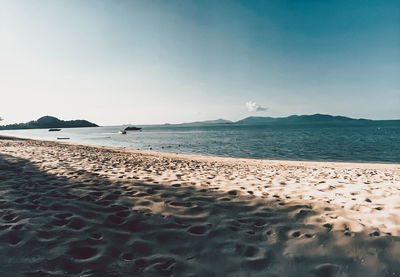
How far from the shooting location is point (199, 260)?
2.68 m

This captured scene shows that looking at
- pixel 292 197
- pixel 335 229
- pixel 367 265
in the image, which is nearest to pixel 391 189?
pixel 292 197

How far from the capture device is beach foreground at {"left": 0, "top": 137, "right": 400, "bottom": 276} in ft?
8.27

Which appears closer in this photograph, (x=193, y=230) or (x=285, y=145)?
(x=193, y=230)

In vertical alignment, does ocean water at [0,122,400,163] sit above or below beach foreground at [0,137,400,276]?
below

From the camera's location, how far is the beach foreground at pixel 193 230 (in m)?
2.52

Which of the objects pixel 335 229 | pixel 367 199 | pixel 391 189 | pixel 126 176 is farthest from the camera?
pixel 126 176

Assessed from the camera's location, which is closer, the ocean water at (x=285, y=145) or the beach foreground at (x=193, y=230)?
the beach foreground at (x=193, y=230)

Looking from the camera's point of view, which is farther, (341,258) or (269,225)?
(269,225)

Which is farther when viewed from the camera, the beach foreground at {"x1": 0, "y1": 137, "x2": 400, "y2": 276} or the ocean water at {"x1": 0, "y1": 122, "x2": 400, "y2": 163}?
the ocean water at {"x1": 0, "y1": 122, "x2": 400, "y2": 163}

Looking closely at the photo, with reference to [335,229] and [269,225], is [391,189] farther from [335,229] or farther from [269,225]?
[269,225]

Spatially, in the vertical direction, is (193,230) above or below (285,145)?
above

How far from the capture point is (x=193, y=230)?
3.40 m

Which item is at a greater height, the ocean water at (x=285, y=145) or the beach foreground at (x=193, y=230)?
the beach foreground at (x=193, y=230)

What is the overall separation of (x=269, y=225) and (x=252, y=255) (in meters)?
0.98
